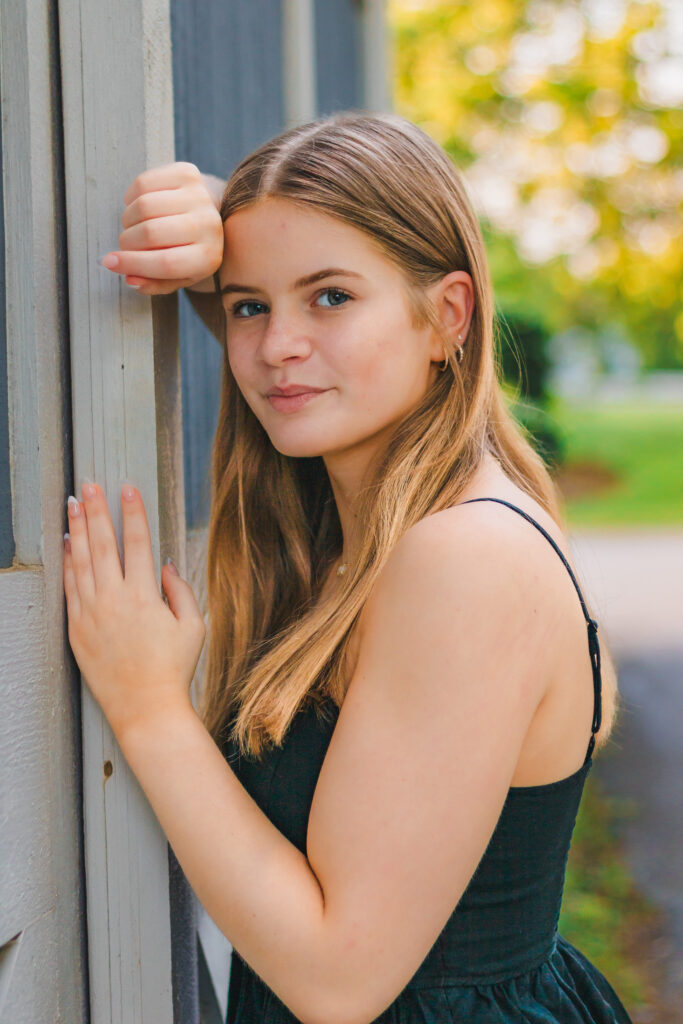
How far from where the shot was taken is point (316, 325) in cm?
157

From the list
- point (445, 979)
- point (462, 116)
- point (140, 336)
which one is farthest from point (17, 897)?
point (462, 116)

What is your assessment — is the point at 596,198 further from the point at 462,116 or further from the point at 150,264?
the point at 150,264

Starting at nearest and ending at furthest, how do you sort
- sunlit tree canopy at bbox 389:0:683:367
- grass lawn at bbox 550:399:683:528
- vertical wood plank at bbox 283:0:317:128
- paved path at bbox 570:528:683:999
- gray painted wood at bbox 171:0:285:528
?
gray painted wood at bbox 171:0:285:528, vertical wood plank at bbox 283:0:317:128, paved path at bbox 570:528:683:999, sunlit tree canopy at bbox 389:0:683:367, grass lawn at bbox 550:399:683:528

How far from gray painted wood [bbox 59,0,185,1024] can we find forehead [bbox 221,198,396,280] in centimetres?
18

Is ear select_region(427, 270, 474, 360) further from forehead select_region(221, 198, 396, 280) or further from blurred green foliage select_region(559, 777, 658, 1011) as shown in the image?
blurred green foliage select_region(559, 777, 658, 1011)

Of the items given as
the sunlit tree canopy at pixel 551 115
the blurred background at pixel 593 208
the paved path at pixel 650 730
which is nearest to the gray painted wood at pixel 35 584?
the paved path at pixel 650 730

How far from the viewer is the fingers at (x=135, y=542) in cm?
148

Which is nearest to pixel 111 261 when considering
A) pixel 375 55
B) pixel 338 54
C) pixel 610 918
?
pixel 338 54

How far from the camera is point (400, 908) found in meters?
1.31

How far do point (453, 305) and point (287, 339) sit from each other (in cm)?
33

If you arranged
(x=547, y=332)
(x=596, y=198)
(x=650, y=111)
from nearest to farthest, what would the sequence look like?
(x=650, y=111) → (x=596, y=198) → (x=547, y=332)

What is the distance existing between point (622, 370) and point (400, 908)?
5722 cm

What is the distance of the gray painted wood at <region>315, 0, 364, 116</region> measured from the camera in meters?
4.33

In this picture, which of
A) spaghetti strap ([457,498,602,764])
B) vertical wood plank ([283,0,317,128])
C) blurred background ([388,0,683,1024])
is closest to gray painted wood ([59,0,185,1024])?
spaghetti strap ([457,498,602,764])
